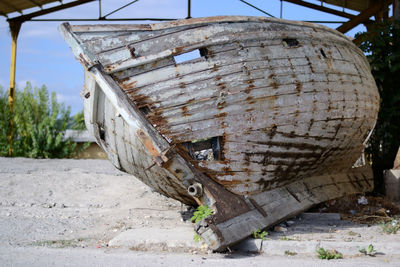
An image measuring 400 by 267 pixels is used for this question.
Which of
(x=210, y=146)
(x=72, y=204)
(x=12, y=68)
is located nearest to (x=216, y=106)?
(x=210, y=146)

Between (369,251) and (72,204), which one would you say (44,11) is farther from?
(369,251)

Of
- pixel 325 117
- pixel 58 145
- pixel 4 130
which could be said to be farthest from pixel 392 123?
pixel 4 130

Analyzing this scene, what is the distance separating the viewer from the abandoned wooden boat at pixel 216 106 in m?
5.12

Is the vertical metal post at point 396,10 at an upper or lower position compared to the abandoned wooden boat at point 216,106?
upper

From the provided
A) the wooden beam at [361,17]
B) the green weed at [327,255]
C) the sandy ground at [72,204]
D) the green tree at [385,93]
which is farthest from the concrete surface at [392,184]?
the wooden beam at [361,17]

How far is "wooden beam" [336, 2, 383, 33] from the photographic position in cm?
1273

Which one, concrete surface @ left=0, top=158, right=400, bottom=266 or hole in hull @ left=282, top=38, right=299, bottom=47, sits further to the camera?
hole in hull @ left=282, top=38, right=299, bottom=47

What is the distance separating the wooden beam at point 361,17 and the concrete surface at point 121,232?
8004 mm

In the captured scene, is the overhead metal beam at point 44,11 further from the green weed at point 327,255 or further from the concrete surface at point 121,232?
the green weed at point 327,255

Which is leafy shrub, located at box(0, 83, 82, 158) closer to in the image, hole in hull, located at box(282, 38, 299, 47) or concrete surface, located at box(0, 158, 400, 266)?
concrete surface, located at box(0, 158, 400, 266)

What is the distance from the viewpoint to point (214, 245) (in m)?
4.86

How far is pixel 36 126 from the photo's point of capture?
14.0 metres

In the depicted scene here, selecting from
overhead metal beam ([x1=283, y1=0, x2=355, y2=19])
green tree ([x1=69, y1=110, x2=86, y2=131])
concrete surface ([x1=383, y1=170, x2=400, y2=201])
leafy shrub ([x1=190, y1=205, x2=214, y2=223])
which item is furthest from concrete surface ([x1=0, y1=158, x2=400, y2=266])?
overhead metal beam ([x1=283, y1=0, x2=355, y2=19])

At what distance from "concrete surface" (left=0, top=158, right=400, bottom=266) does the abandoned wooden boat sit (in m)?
0.40
